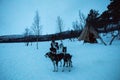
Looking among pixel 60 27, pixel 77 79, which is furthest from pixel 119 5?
pixel 60 27

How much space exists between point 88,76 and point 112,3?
1023cm

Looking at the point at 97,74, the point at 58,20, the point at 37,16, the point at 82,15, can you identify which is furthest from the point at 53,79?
the point at 58,20

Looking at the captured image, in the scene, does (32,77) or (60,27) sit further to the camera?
(60,27)

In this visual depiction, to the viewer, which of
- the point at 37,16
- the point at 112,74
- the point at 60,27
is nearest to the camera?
the point at 112,74

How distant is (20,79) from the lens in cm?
610

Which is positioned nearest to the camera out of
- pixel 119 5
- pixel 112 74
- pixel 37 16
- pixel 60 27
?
pixel 112 74

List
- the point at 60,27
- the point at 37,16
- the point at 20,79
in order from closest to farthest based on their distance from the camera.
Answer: the point at 20,79
the point at 37,16
the point at 60,27

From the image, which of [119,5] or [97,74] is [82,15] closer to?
Result: [119,5]

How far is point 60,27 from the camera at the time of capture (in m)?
43.6

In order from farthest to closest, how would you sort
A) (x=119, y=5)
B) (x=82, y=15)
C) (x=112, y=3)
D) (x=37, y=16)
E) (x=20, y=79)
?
(x=82, y=15), (x=37, y=16), (x=112, y=3), (x=119, y=5), (x=20, y=79)

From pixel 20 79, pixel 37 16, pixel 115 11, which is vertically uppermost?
pixel 37 16

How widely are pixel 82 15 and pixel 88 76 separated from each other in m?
36.6

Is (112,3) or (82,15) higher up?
(82,15)

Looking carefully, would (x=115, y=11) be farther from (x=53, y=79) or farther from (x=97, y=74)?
(x=53, y=79)
